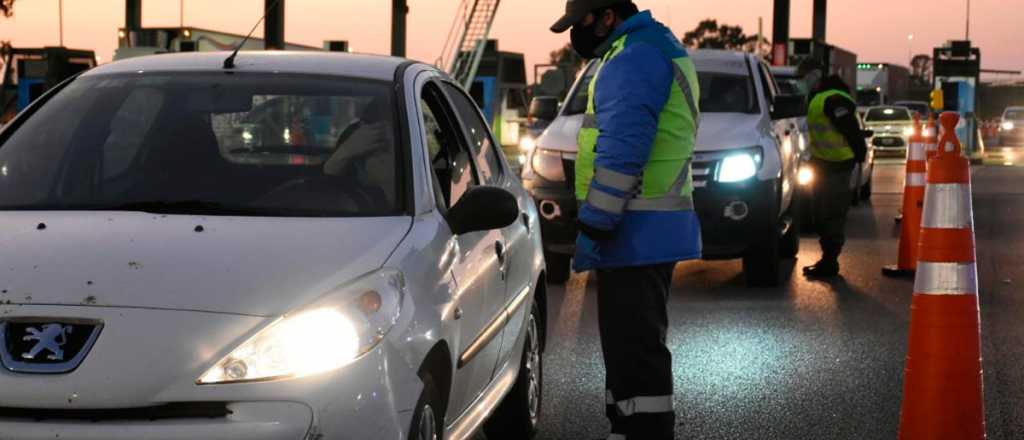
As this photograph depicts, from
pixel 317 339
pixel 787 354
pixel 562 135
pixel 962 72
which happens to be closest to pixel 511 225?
pixel 317 339

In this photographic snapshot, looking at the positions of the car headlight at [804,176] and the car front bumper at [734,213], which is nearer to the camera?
the car front bumper at [734,213]

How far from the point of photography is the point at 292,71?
6.11 m

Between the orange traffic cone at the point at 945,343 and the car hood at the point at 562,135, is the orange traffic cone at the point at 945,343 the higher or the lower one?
the lower one

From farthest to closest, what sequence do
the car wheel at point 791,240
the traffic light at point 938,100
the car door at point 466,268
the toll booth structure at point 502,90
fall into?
the toll booth structure at point 502,90
the traffic light at point 938,100
the car wheel at point 791,240
the car door at point 466,268

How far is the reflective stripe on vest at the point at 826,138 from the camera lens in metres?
13.8

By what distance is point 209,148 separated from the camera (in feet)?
19.0

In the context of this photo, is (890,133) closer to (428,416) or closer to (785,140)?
(785,140)

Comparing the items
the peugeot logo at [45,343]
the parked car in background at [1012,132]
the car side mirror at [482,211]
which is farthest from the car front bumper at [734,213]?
the parked car in background at [1012,132]

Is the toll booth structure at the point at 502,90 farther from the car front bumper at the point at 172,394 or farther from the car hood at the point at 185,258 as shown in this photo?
the car front bumper at the point at 172,394

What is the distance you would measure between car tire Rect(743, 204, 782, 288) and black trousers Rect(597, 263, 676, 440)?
6.08m

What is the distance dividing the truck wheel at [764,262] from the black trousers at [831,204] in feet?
3.34

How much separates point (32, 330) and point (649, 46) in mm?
2564

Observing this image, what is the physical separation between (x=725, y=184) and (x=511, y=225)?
5.95 metres

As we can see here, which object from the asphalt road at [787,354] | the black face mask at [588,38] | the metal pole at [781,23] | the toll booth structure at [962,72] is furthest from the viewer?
the toll booth structure at [962,72]
